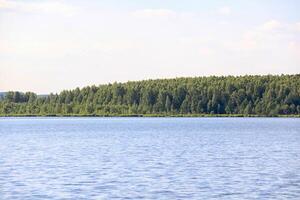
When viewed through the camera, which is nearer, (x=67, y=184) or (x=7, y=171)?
(x=67, y=184)

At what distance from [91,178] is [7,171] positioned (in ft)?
20.5

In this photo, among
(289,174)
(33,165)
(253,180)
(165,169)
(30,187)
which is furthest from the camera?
(33,165)

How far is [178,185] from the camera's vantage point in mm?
36625

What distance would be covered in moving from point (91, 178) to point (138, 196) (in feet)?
23.0

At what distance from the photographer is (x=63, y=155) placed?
58312 mm

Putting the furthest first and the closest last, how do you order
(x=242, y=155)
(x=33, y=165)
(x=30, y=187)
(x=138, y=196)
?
1. (x=242, y=155)
2. (x=33, y=165)
3. (x=30, y=187)
4. (x=138, y=196)

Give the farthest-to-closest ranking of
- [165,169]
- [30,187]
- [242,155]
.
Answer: [242,155], [165,169], [30,187]

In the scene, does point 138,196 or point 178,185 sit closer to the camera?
point 138,196

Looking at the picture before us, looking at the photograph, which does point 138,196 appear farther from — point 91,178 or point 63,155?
point 63,155

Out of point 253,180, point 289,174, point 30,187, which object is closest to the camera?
point 30,187

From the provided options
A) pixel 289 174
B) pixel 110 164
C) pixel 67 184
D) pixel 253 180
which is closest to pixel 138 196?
pixel 67 184

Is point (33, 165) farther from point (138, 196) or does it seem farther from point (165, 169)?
point (138, 196)

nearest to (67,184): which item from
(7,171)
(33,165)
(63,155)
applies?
(7,171)

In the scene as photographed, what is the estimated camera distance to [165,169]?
44.8 m
